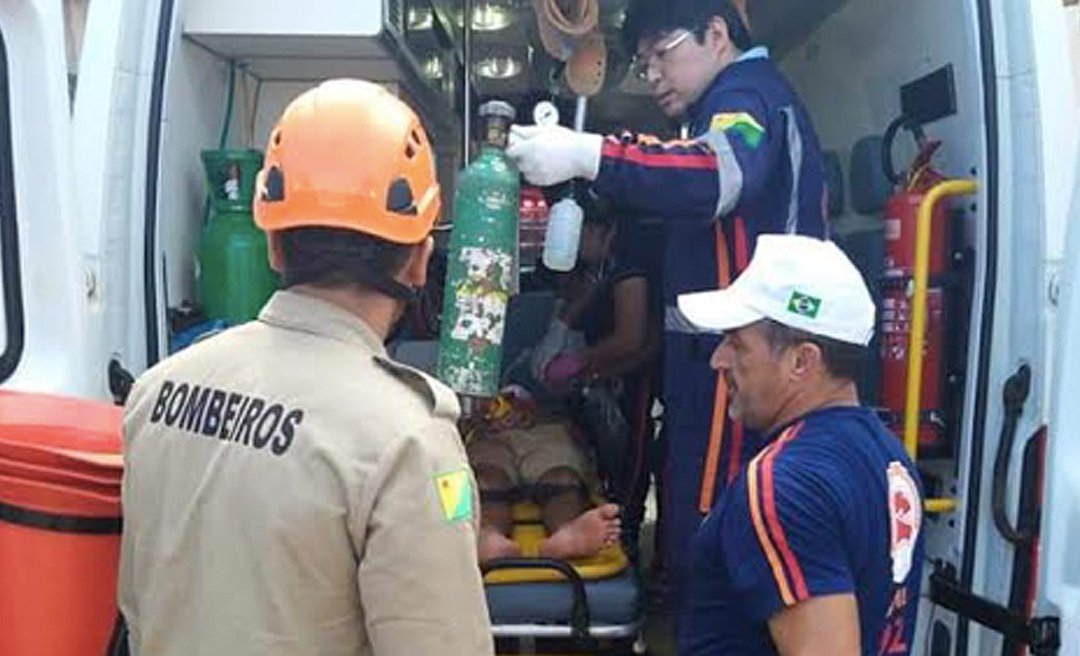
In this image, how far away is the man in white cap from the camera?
1772 mm

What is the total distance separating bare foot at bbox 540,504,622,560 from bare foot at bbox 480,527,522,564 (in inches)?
2.8

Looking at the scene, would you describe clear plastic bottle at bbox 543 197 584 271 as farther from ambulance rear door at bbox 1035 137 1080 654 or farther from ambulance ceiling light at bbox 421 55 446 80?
ambulance rear door at bbox 1035 137 1080 654

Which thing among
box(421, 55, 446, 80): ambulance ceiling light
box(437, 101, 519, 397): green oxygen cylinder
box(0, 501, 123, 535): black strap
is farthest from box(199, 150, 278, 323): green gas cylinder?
box(0, 501, 123, 535): black strap

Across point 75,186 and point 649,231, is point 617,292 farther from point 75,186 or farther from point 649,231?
point 75,186

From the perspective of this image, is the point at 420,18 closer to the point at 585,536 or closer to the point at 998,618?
the point at 585,536

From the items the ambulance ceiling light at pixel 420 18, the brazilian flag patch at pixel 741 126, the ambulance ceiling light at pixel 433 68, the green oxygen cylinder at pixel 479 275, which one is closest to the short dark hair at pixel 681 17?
the brazilian flag patch at pixel 741 126

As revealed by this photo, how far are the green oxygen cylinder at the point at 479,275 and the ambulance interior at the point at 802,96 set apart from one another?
1.84ft

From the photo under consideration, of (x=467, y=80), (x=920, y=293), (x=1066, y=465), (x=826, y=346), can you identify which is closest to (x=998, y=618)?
(x=1066, y=465)

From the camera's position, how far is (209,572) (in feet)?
4.85

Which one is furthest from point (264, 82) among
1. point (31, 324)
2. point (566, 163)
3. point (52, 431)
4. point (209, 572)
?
point (209, 572)

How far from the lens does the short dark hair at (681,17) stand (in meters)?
3.08

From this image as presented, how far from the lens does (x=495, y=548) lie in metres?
2.95

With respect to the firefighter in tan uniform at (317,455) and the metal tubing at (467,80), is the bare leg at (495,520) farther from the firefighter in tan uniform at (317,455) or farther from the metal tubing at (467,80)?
the firefighter in tan uniform at (317,455)

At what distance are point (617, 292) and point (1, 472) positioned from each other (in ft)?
7.82
